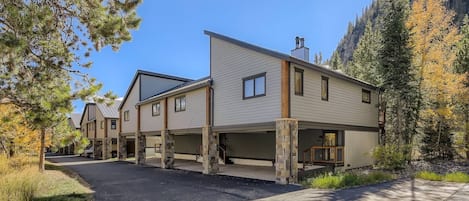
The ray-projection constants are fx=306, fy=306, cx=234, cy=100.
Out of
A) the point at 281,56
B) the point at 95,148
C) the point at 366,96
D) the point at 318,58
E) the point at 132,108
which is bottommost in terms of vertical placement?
the point at 95,148

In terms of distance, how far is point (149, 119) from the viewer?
22.6 m

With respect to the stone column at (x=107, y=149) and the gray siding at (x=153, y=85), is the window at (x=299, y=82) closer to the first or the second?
the gray siding at (x=153, y=85)

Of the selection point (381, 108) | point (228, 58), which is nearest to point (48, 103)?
point (228, 58)

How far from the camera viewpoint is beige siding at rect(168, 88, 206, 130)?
54.4 ft

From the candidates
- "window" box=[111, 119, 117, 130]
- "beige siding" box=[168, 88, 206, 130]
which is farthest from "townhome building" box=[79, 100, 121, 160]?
"beige siding" box=[168, 88, 206, 130]

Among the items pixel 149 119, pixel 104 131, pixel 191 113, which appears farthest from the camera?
pixel 104 131

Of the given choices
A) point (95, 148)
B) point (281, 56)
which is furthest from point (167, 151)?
point (95, 148)

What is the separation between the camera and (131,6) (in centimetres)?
714

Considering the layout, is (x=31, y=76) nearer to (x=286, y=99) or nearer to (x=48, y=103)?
(x=48, y=103)

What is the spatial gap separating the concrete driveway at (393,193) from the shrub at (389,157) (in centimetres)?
357

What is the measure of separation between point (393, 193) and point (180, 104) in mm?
12944

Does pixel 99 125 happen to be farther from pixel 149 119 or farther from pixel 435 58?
pixel 435 58

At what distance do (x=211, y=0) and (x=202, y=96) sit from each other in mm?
5300

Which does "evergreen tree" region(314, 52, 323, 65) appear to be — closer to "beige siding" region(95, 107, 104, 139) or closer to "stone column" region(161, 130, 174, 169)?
"beige siding" region(95, 107, 104, 139)
